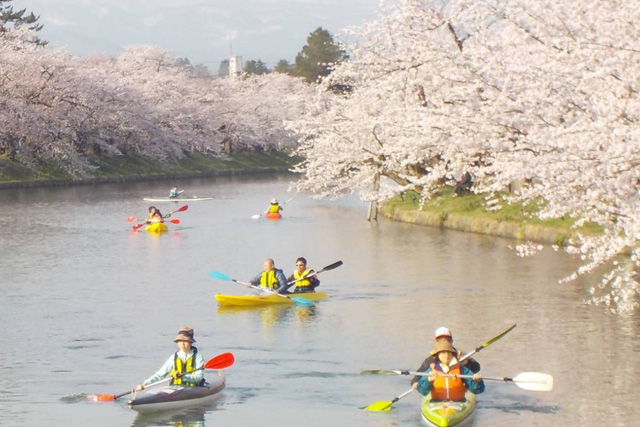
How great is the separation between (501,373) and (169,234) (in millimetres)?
23303

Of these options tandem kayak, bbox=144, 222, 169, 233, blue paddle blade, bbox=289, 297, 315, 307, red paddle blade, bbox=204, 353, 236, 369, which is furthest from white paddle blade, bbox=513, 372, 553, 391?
tandem kayak, bbox=144, 222, 169, 233

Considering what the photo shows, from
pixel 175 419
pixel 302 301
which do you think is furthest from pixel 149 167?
pixel 175 419

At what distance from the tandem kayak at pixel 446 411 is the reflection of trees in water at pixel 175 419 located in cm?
291

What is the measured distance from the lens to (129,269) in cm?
2945

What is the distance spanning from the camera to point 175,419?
1465cm

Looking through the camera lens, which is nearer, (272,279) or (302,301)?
(302,301)

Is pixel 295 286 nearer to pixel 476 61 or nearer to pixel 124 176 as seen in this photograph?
pixel 476 61

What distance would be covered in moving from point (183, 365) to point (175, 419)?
81 centimetres

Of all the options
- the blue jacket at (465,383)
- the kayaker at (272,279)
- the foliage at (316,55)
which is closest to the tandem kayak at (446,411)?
the blue jacket at (465,383)

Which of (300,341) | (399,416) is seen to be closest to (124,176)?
(300,341)

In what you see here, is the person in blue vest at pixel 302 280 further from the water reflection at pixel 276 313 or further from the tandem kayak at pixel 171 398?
the tandem kayak at pixel 171 398

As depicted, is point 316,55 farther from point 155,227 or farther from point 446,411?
point 446,411

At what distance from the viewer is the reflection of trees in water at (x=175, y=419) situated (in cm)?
1447

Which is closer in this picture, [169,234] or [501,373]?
[501,373]
